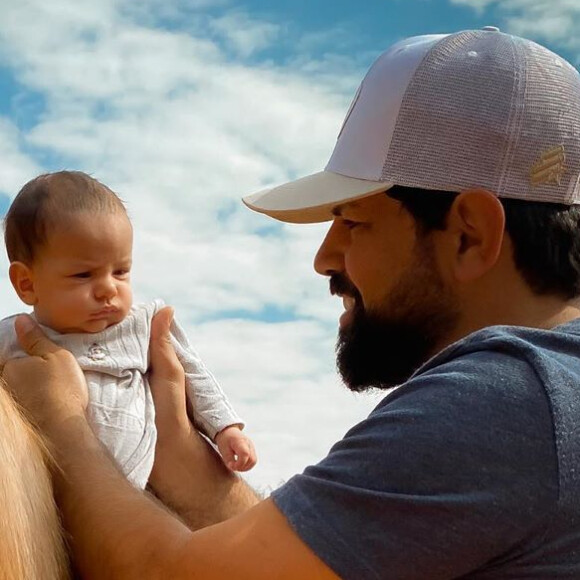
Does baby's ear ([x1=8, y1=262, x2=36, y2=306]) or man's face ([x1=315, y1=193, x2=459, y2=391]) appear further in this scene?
baby's ear ([x1=8, y1=262, x2=36, y2=306])

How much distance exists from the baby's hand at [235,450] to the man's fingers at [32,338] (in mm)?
783

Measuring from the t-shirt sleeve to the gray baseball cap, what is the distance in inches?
38.6

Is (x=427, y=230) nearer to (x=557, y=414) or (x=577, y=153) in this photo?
(x=577, y=153)

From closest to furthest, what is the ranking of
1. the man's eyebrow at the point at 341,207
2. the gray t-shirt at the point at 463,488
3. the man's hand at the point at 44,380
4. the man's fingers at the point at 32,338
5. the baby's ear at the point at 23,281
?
the gray t-shirt at the point at 463,488 → the man's hand at the point at 44,380 → the man's eyebrow at the point at 341,207 → the man's fingers at the point at 32,338 → the baby's ear at the point at 23,281

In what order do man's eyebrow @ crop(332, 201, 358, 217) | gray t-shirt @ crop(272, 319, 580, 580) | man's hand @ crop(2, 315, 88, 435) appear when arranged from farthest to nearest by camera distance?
man's eyebrow @ crop(332, 201, 358, 217), man's hand @ crop(2, 315, 88, 435), gray t-shirt @ crop(272, 319, 580, 580)

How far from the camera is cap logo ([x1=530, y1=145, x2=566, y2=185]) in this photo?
3.08 metres

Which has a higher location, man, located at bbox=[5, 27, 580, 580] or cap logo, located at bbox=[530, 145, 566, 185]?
cap logo, located at bbox=[530, 145, 566, 185]

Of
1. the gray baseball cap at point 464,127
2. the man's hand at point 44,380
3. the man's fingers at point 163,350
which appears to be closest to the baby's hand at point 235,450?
the man's fingers at point 163,350

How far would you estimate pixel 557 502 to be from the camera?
7.16 feet

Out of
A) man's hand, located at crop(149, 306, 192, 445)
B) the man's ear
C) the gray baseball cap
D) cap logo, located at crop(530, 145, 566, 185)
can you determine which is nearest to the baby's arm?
man's hand, located at crop(149, 306, 192, 445)

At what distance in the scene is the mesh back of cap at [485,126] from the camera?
3.05m

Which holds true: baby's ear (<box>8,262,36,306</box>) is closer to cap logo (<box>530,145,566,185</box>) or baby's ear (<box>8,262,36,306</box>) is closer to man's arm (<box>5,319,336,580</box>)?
man's arm (<box>5,319,336,580</box>)

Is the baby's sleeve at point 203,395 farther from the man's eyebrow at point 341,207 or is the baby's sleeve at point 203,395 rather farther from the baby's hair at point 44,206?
the man's eyebrow at point 341,207

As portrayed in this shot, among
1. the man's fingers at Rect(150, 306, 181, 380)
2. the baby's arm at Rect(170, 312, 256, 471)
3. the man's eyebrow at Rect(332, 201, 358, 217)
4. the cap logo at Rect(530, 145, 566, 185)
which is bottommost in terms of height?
A: the baby's arm at Rect(170, 312, 256, 471)
